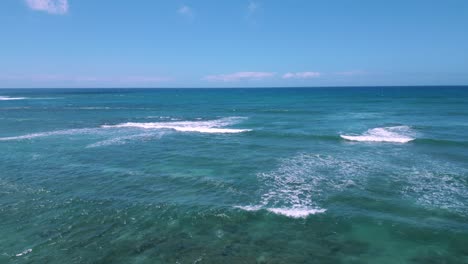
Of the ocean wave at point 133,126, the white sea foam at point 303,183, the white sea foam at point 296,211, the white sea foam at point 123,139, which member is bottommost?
the white sea foam at point 296,211

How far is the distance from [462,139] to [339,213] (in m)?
24.1

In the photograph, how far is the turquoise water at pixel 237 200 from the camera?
13031mm

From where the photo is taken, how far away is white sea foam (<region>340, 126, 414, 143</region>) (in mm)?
Answer: 32944

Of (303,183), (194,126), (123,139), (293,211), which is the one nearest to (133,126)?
(194,126)

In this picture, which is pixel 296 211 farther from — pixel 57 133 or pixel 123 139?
pixel 57 133

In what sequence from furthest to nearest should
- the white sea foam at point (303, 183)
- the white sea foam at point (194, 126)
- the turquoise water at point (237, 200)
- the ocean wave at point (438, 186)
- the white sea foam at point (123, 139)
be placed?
the white sea foam at point (194, 126) → the white sea foam at point (123, 139) → the ocean wave at point (438, 186) → the white sea foam at point (303, 183) → the turquoise water at point (237, 200)

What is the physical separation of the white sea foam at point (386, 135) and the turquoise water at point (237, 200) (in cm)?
39

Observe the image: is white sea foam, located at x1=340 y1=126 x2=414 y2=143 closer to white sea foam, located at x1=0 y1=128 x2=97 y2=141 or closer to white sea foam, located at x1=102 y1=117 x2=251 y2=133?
white sea foam, located at x1=102 y1=117 x2=251 y2=133

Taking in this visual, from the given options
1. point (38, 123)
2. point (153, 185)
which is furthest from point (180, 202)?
point (38, 123)

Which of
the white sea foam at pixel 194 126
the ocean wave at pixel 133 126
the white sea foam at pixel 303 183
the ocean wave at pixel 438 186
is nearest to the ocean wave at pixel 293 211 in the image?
the white sea foam at pixel 303 183

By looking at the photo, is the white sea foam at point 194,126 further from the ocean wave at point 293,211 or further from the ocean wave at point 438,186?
the ocean wave at point 293,211

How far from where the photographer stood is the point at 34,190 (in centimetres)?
1928

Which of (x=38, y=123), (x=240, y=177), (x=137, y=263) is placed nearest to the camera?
(x=137, y=263)

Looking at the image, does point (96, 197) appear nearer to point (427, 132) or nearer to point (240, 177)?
point (240, 177)
